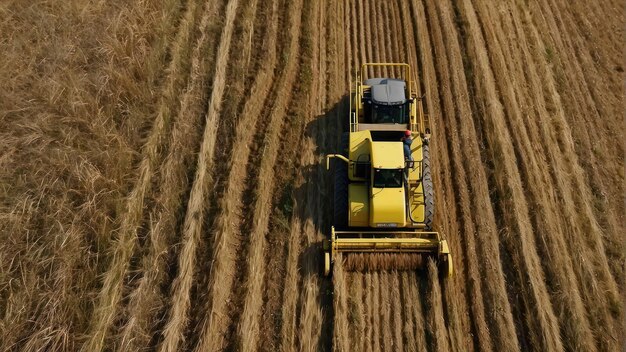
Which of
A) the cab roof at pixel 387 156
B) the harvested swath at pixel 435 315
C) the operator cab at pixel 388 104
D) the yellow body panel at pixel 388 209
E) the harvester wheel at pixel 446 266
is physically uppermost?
the operator cab at pixel 388 104

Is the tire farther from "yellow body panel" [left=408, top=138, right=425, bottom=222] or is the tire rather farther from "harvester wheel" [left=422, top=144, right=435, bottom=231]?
"harvester wheel" [left=422, top=144, right=435, bottom=231]

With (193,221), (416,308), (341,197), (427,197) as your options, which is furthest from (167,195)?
(416,308)

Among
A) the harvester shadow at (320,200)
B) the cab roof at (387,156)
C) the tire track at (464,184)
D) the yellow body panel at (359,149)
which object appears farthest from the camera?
the yellow body panel at (359,149)

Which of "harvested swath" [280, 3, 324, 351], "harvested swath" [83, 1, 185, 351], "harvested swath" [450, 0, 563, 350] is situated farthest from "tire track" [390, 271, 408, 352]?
"harvested swath" [83, 1, 185, 351]

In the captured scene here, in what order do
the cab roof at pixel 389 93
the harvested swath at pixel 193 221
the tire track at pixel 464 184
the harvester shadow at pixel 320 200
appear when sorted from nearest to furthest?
1. the harvested swath at pixel 193 221
2. the tire track at pixel 464 184
3. the harvester shadow at pixel 320 200
4. the cab roof at pixel 389 93

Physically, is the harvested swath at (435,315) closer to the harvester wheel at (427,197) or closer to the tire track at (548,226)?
the harvester wheel at (427,197)

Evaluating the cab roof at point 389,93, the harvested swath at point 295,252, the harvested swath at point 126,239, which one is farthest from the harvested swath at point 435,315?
the harvested swath at point 126,239

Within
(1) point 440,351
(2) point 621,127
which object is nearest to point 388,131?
(1) point 440,351

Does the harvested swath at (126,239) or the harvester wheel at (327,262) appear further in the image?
the harvester wheel at (327,262)
